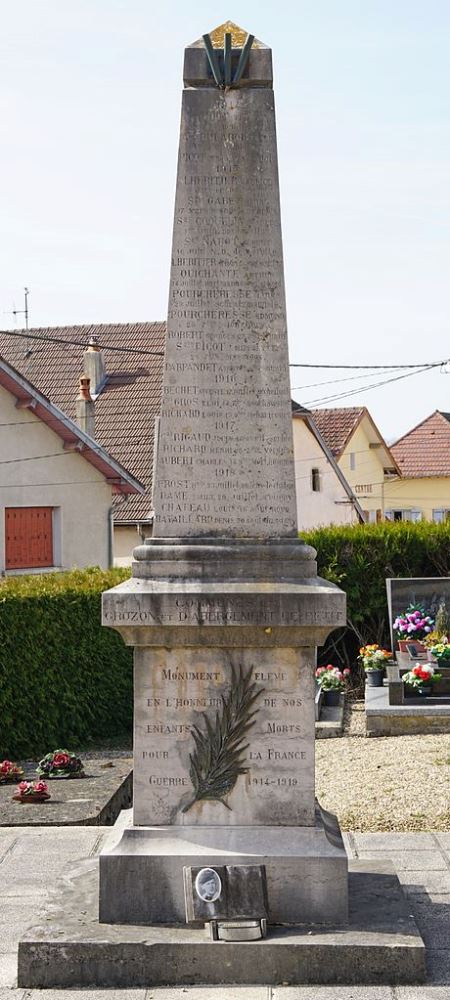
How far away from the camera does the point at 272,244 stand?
20.3 feet

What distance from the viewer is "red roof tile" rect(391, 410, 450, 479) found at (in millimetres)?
50438

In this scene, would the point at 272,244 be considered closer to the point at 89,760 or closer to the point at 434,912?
the point at 434,912

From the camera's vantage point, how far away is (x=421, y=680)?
42.7 feet

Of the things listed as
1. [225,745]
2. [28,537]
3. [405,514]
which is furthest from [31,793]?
[405,514]

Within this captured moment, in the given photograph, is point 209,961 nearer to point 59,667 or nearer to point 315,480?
point 59,667

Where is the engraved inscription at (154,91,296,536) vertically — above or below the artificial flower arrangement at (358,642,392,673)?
above

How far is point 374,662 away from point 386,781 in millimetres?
5054

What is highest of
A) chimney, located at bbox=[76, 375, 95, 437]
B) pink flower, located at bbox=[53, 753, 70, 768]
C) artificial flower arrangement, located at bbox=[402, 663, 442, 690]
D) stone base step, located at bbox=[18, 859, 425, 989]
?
chimney, located at bbox=[76, 375, 95, 437]

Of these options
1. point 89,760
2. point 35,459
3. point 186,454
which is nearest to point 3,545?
point 35,459

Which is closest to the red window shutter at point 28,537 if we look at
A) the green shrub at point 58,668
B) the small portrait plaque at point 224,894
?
the green shrub at point 58,668

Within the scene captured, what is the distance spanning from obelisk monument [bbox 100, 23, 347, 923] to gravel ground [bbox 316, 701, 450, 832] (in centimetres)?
280

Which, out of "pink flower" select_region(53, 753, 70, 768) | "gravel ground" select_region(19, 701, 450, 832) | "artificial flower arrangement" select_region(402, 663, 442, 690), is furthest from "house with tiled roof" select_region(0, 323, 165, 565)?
"pink flower" select_region(53, 753, 70, 768)

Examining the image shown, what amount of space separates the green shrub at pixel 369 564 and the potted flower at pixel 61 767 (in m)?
6.70

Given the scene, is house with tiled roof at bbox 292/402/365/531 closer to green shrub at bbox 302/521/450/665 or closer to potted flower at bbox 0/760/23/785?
green shrub at bbox 302/521/450/665
